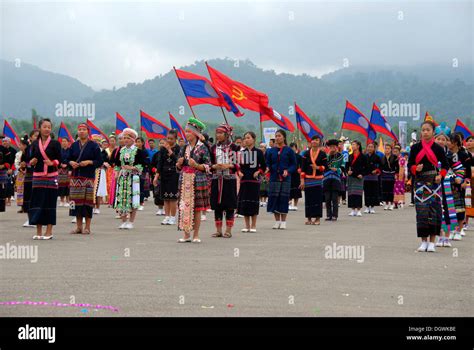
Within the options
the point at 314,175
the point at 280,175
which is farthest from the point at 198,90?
the point at 314,175

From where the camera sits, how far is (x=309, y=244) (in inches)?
532

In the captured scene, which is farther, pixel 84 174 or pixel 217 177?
pixel 84 174

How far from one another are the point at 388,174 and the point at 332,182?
6.66 m

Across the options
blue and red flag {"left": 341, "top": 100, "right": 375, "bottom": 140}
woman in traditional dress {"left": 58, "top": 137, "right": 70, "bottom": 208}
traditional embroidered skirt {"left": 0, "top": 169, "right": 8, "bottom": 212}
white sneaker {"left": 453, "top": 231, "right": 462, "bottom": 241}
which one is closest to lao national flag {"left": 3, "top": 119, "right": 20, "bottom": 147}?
woman in traditional dress {"left": 58, "top": 137, "right": 70, "bottom": 208}

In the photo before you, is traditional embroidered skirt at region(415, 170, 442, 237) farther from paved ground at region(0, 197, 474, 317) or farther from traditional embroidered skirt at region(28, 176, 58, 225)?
traditional embroidered skirt at region(28, 176, 58, 225)

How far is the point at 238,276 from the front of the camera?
945 cm

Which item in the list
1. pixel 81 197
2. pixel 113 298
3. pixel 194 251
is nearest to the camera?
pixel 113 298

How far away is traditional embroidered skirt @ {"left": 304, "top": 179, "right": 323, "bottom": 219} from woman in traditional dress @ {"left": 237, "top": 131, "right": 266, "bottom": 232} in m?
2.47

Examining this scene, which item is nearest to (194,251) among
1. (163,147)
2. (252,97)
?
(163,147)

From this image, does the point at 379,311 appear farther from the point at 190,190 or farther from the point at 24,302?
the point at 190,190

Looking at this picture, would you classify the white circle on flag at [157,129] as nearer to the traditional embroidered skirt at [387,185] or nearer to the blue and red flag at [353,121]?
the blue and red flag at [353,121]

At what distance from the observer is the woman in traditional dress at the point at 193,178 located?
44.0ft

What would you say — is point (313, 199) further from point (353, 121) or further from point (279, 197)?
point (353, 121)

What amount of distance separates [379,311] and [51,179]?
7980 mm
